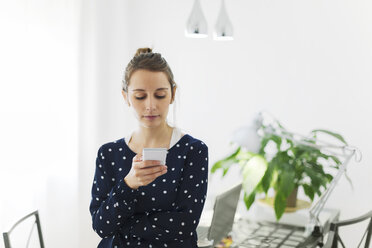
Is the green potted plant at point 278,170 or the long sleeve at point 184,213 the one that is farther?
the green potted plant at point 278,170

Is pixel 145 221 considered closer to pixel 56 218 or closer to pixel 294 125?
pixel 56 218

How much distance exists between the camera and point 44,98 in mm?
2514

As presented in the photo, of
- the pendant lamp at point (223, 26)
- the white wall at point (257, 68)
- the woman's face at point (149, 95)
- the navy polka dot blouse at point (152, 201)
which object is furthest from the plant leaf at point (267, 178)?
the woman's face at point (149, 95)

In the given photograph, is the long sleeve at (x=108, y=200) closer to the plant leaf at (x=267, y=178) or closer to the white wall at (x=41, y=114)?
the plant leaf at (x=267, y=178)

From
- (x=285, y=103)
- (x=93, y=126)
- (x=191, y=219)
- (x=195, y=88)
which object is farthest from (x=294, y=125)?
(x=191, y=219)

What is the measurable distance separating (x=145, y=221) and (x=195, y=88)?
2255 mm

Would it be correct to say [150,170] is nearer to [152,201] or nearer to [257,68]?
[152,201]

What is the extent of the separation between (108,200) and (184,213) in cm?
17

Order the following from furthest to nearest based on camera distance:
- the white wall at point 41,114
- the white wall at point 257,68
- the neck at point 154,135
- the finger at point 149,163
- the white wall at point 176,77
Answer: the white wall at point 257,68
the white wall at point 176,77
the white wall at point 41,114
the neck at point 154,135
the finger at point 149,163

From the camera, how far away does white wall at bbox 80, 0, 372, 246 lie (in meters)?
2.76

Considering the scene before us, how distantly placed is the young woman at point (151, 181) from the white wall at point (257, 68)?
2.01 metres

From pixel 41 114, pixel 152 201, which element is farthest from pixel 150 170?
pixel 41 114

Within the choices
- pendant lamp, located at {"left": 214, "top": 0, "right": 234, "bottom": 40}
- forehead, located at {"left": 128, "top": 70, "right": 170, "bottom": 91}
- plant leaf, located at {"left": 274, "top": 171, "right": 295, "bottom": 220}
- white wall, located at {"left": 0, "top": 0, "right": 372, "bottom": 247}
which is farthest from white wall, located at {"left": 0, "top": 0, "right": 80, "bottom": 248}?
forehead, located at {"left": 128, "top": 70, "right": 170, "bottom": 91}

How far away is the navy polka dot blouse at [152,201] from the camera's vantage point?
96 cm
